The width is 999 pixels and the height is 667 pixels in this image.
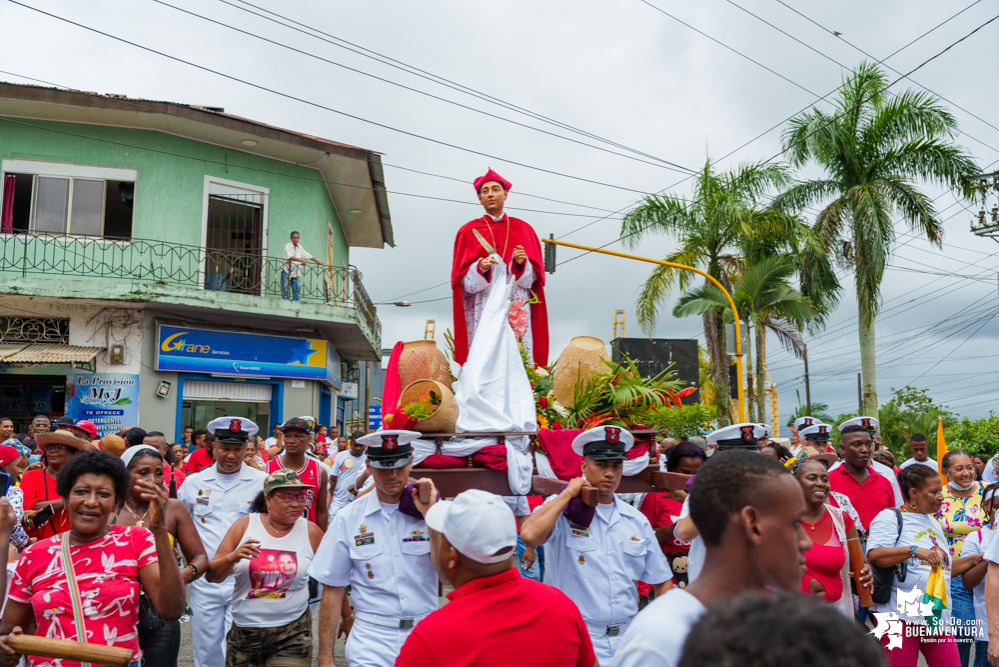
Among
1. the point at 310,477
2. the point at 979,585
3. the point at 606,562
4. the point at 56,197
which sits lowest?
the point at 979,585

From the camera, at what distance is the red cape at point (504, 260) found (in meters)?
6.51

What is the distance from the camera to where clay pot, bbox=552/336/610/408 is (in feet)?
20.0

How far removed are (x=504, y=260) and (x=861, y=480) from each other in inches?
135

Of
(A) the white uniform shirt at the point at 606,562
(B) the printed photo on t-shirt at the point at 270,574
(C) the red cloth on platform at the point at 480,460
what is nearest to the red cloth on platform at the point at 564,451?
(C) the red cloth on platform at the point at 480,460

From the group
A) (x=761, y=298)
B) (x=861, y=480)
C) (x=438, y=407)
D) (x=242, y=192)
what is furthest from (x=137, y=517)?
(x=761, y=298)

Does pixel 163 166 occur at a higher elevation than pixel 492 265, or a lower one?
higher

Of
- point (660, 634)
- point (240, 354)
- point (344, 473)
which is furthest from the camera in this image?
point (240, 354)

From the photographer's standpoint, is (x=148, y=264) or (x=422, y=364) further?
(x=148, y=264)

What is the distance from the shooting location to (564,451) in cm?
543

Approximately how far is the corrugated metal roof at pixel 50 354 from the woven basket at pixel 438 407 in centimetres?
1263

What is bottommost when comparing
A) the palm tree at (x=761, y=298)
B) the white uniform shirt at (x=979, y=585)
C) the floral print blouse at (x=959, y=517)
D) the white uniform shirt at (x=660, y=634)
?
the white uniform shirt at (x=979, y=585)

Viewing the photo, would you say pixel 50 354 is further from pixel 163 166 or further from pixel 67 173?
pixel 163 166

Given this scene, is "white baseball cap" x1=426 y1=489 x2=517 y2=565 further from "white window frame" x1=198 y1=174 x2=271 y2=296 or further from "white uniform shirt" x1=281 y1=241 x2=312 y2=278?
"white uniform shirt" x1=281 y1=241 x2=312 y2=278

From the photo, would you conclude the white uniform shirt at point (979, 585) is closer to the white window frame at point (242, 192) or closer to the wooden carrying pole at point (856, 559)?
the wooden carrying pole at point (856, 559)
